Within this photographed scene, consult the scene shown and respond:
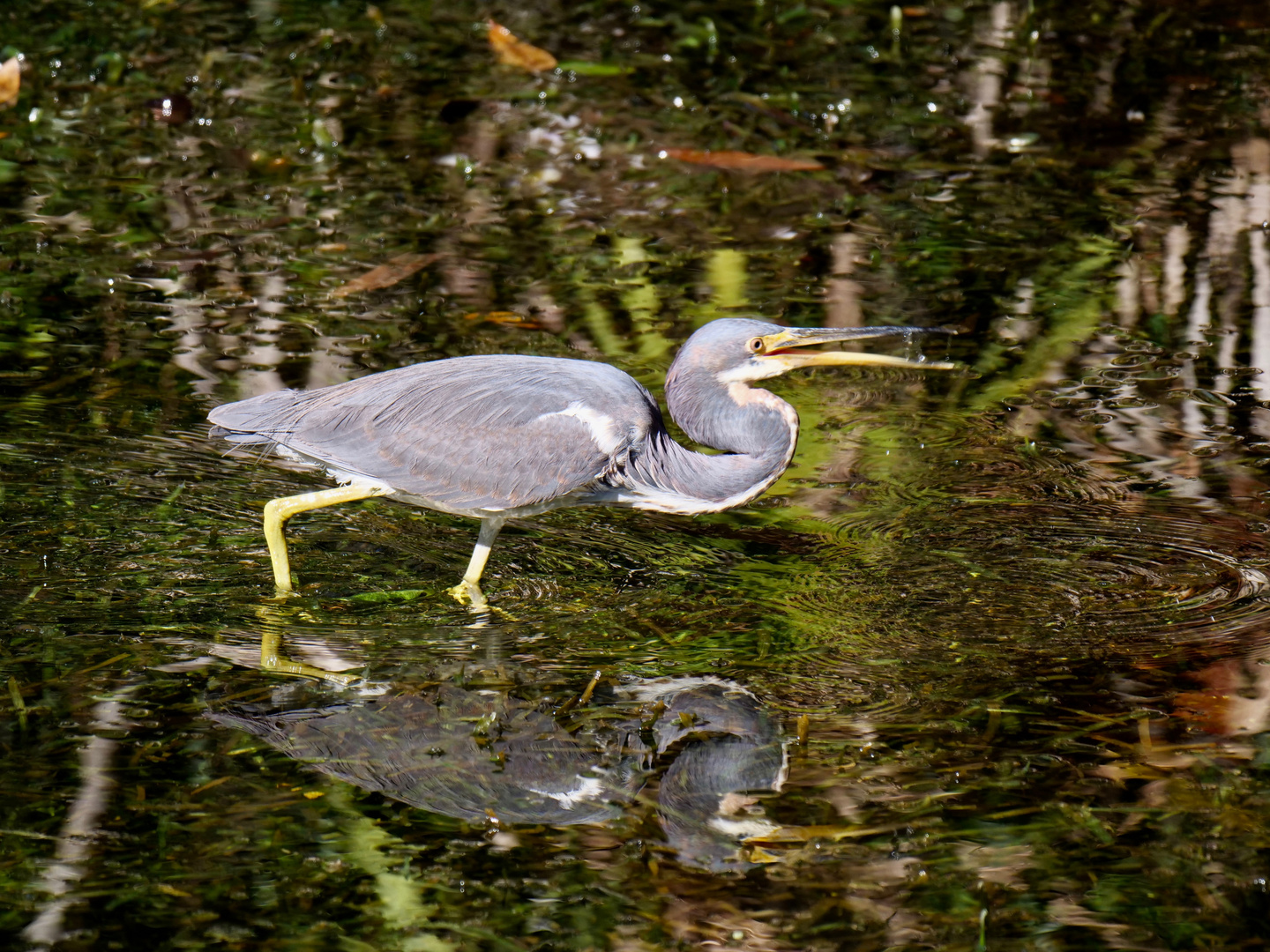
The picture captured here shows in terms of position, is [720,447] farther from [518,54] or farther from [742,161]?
[518,54]

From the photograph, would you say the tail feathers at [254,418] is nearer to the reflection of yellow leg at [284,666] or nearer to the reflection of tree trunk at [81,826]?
the reflection of yellow leg at [284,666]

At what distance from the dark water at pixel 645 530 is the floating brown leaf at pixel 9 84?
0.15m

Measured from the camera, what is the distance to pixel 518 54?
11922 mm

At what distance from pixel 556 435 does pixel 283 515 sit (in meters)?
1.09

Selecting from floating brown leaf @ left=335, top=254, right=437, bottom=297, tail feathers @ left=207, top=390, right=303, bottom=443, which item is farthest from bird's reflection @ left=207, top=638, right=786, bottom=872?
floating brown leaf @ left=335, top=254, right=437, bottom=297

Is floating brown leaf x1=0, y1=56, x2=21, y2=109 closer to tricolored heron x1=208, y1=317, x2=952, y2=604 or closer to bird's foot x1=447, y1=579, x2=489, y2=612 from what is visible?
tricolored heron x1=208, y1=317, x2=952, y2=604

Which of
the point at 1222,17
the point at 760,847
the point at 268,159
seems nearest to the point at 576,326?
the point at 268,159

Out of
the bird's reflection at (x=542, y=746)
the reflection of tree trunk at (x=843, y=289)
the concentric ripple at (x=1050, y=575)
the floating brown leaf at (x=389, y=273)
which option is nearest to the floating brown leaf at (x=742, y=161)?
the reflection of tree trunk at (x=843, y=289)

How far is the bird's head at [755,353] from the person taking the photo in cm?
592

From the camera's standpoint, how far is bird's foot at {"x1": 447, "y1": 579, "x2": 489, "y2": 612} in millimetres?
5879

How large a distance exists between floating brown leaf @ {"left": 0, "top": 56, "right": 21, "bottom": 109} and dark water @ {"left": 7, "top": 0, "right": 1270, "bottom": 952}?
147 mm

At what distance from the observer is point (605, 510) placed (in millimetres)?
6785

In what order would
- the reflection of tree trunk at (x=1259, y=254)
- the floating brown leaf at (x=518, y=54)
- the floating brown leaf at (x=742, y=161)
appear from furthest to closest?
the floating brown leaf at (x=518, y=54) < the floating brown leaf at (x=742, y=161) < the reflection of tree trunk at (x=1259, y=254)

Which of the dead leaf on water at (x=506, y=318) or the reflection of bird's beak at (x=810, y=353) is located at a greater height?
the reflection of bird's beak at (x=810, y=353)
